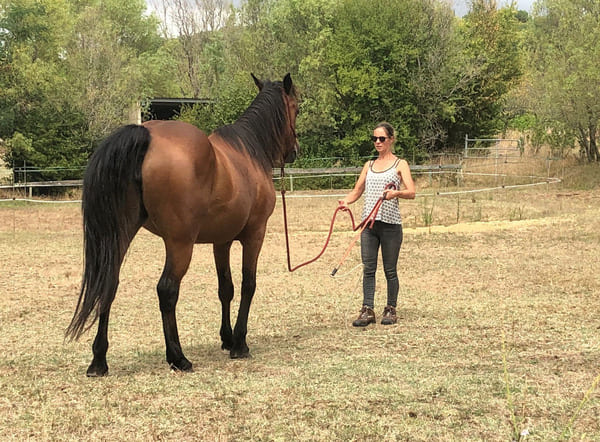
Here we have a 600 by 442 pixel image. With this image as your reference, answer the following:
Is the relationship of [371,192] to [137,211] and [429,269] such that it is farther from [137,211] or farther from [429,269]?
[429,269]

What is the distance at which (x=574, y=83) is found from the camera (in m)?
24.4

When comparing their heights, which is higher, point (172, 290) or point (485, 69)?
point (485, 69)

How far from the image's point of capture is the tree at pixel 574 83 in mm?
24047

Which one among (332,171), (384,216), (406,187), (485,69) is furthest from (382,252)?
(485,69)

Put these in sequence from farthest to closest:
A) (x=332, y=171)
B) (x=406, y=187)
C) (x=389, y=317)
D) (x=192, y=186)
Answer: (x=332, y=171)
(x=389, y=317)
(x=406, y=187)
(x=192, y=186)

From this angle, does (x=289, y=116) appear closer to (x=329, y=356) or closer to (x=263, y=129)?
(x=263, y=129)

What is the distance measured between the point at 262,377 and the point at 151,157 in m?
1.71

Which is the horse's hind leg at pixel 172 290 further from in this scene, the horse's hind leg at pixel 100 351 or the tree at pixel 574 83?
the tree at pixel 574 83

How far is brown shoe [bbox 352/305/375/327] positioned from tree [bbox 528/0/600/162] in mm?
19994

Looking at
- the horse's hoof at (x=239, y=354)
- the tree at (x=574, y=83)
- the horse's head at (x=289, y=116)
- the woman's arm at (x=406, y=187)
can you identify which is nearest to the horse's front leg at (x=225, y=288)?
the horse's hoof at (x=239, y=354)

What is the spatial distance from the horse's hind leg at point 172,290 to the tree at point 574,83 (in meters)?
22.1

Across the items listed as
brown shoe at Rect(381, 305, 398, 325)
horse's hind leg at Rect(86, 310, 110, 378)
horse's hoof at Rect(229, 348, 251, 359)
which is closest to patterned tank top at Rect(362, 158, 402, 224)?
brown shoe at Rect(381, 305, 398, 325)

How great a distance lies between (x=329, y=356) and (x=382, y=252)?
158 cm

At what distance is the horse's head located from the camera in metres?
5.88
